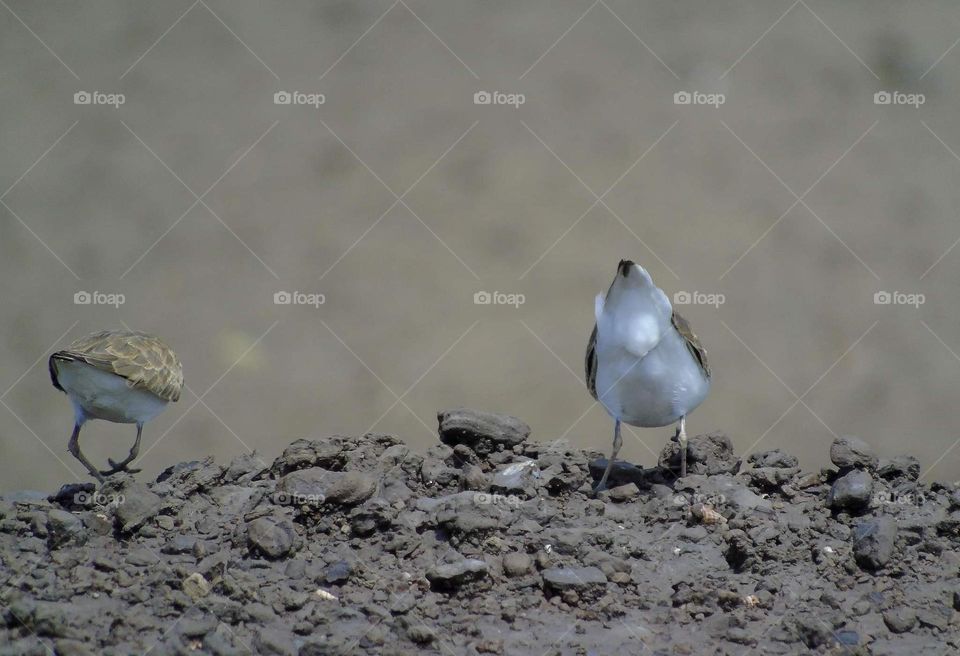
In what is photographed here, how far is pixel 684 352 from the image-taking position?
4.60m

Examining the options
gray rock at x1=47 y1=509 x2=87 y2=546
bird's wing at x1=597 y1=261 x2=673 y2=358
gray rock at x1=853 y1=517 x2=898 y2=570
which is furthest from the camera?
bird's wing at x1=597 y1=261 x2=673 y2=358

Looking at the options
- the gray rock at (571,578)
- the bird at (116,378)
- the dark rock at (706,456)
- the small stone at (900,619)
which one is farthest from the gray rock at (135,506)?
the small stone at (900,619)

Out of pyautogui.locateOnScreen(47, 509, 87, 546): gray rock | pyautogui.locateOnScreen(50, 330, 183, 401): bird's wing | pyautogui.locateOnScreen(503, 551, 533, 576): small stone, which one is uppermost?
pyautogui.locateOnScreen(50, 330, 183, 401): bird's wing

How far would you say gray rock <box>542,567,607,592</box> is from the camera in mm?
3354

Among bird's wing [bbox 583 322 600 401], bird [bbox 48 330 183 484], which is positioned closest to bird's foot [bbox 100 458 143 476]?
bird [bbox 48 330 183 484]

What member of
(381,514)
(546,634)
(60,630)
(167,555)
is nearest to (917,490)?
(546,634)

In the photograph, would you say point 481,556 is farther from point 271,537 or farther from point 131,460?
point 131,460

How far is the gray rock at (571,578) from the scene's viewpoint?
3.35 meters

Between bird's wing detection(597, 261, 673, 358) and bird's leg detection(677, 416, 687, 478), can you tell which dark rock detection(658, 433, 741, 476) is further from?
bird's wing detection(597, 261, 673, 358)

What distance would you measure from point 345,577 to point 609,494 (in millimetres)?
1452

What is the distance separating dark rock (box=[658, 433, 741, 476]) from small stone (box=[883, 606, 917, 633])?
4.71ft

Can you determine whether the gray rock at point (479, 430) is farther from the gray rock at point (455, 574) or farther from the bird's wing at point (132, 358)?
the bird's wing at point (132, 358)

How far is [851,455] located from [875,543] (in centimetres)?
97

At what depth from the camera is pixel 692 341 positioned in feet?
15.4
